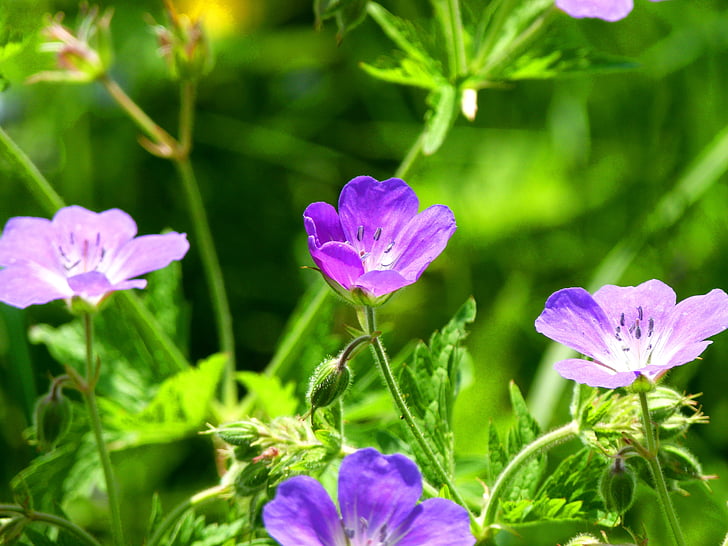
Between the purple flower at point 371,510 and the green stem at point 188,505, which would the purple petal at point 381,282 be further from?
the green stem at point 188,505

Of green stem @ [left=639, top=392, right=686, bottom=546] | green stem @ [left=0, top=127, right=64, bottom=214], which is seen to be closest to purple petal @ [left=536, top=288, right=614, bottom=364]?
green stem @ [left=639, top=392, right=686, bottom=546]

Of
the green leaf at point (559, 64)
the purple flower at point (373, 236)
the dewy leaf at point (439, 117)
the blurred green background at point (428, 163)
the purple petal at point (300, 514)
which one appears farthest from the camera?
the blurred green background at point (428, 163)

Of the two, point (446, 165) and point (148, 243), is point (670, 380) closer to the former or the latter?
point (446, 165)

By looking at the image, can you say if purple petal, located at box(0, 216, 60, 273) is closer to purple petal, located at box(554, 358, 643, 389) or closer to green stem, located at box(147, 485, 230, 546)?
green stem, located at box(147, 485, 230, 546)

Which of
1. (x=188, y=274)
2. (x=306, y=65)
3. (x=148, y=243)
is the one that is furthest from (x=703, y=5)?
(x=148, y=243)

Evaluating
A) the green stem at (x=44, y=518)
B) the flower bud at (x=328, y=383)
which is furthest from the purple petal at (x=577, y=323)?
the green stem at (x=44, y=518)

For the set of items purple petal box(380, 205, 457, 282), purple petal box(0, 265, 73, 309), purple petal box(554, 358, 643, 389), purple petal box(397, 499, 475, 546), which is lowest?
purple petal box(397, 499, 475, 546)

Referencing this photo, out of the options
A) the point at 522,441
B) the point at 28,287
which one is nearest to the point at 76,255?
the point at 28,287
